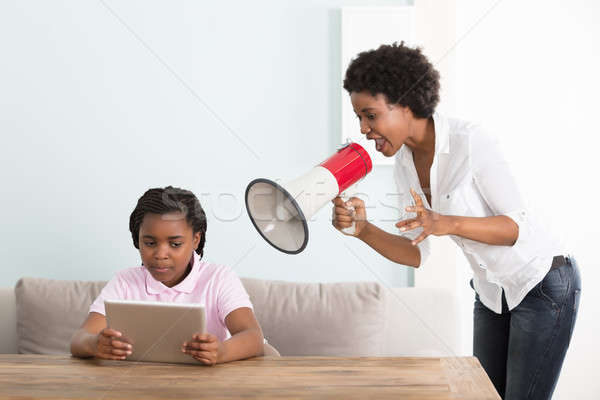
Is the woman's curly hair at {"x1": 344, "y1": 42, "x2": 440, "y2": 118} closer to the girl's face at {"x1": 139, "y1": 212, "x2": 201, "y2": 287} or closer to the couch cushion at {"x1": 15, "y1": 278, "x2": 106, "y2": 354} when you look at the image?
the girl's face at {"x1": 139, "y1": 212, "x2": 201, "y2": 287}

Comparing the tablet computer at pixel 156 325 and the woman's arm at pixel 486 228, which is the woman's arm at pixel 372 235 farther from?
the tablet computer at pixel 156 325

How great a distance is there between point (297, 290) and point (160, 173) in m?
0.64

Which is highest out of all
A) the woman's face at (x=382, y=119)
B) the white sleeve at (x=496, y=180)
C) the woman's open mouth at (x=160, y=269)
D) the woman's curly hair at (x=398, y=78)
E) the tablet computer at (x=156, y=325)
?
the woman's curly hair at (x=398, y=78)

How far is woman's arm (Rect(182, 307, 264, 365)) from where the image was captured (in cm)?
127

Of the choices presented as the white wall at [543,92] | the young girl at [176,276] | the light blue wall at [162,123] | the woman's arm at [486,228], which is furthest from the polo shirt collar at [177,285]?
the white wall at [543,92]

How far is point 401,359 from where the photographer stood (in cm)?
129

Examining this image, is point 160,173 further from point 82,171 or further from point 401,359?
point 401,359

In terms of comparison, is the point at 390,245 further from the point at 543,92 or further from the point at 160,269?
the point at 543,92

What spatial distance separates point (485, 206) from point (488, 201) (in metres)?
0.04

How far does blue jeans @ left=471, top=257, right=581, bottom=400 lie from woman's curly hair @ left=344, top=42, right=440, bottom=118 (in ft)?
1.60

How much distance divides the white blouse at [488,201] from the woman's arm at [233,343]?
1.71 feet

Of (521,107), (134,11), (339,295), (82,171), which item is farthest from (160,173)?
(521,107)

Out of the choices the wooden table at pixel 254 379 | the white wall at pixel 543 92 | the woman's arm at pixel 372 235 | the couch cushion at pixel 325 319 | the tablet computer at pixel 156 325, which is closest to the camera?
the wooden table at pixel 254 379

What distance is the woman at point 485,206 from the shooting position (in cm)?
142
